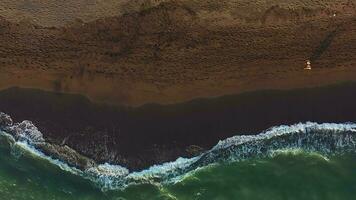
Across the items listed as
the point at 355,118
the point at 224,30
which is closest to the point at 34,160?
the point at 224,30

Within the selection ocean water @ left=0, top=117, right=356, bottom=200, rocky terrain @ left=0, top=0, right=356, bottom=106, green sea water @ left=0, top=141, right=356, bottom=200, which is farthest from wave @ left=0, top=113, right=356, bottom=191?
rocky terrain @ left=0, top=0, right=356, bottom=106

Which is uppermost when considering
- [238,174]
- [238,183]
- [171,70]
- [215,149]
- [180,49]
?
[180,49]

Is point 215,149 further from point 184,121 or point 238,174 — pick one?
point 184,121

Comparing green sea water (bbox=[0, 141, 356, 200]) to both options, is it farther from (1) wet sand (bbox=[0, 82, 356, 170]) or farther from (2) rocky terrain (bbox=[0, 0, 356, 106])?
(2) rocky terrain (bbox=[0, 0, 356, 106])

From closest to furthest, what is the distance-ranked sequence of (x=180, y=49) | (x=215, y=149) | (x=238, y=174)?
(x=215, y=149), (x=238, y=174), (x=180, y=49)

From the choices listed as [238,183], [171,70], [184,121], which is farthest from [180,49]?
[238,183]

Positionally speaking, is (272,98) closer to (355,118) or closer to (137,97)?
(355,118)

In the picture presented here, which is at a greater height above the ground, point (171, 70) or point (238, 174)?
point (171, 70)
